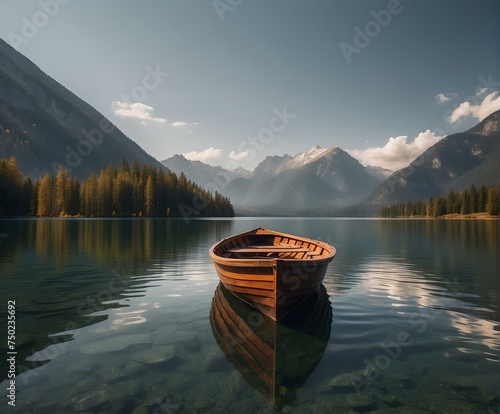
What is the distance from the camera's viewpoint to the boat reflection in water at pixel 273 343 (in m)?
7.53

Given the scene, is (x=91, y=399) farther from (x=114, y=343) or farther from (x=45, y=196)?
(x=45, y=196)

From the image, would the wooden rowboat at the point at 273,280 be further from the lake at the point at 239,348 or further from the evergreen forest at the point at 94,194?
the evergreen forest at the point at 94,194

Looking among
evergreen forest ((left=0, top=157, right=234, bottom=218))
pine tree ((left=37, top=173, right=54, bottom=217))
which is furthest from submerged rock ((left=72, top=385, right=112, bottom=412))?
pine tree ((left=37, top=173, right=54, bottom=217))

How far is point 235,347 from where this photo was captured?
373 inches

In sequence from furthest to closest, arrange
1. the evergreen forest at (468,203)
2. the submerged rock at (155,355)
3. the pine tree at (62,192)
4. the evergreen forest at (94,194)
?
the evergreen forest at (468,203) → the pine tree at (62,192) → the evergreen forest at (94,194) → the submerged rock at (155,355)

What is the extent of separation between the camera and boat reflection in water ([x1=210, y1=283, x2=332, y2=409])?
24.7 feet

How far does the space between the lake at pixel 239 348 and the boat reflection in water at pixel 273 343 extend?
0.14 feet

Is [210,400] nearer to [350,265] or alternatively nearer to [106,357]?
[106,357]

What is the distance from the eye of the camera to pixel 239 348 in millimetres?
9406

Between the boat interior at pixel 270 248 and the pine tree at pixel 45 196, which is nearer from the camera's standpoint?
the boat interior at pixel 270 248

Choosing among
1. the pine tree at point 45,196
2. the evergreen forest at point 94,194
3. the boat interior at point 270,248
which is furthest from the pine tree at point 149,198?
the boat interior at point 270,248

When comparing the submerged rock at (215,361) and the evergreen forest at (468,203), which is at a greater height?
the evergreen forest at (468,203)

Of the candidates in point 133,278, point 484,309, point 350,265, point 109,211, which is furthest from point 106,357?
point 109,211

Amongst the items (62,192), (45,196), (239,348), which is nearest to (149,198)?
(62,192)
